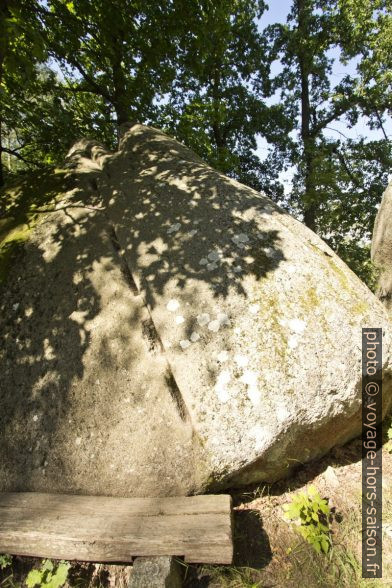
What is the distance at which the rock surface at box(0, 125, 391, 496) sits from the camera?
114 inches

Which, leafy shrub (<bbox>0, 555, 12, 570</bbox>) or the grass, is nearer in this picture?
leafy shrub (<bbox>0, 555, 12, 570</bbox>)

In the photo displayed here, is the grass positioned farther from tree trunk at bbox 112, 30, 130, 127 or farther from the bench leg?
tree trunk at bbox 112, 30, 130, 127

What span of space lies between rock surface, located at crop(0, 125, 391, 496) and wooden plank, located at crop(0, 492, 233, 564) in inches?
7.3

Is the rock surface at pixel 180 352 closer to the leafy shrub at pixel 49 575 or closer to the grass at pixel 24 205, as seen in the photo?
the grass at pixel 24 205

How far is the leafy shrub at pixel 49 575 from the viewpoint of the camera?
2.41 meters

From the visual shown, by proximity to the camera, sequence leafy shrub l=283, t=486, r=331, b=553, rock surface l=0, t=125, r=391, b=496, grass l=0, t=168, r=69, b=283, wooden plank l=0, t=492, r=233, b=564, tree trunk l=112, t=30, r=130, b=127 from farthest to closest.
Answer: tree trunk l=112, t=30, r=130, b=127 < grass l=0, t=168, r=69, b=283 < rock surface l=0, t=125, r=391, b=496 < leafy shrub l=283, t=486, r=331, b=553 < wooden plank l=0, t=492, r=233, b=564

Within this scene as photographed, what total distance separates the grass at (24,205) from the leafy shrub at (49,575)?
301 centimetres

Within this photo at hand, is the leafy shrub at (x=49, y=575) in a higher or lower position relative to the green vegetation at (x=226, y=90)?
lower

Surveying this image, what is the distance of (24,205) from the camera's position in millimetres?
5094

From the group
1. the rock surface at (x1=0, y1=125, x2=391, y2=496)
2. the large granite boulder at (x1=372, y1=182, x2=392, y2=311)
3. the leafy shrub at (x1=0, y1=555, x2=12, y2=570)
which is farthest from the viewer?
the large granite boulder at (x1=372, y1=182, x2=392, y2=311)

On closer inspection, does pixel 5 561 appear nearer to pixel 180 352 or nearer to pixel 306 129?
pixel 180 352

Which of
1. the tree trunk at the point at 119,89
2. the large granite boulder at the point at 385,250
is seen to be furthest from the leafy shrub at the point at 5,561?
the tree trunk at the point at 119,89

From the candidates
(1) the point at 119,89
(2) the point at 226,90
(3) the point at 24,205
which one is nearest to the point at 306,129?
(2) the point at 226,90

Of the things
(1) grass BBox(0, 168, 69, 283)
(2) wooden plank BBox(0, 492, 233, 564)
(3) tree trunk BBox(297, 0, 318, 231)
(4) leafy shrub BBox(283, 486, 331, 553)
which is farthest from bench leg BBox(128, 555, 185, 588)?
(3) tree trunk BBox(297, 0, 318, 231)
